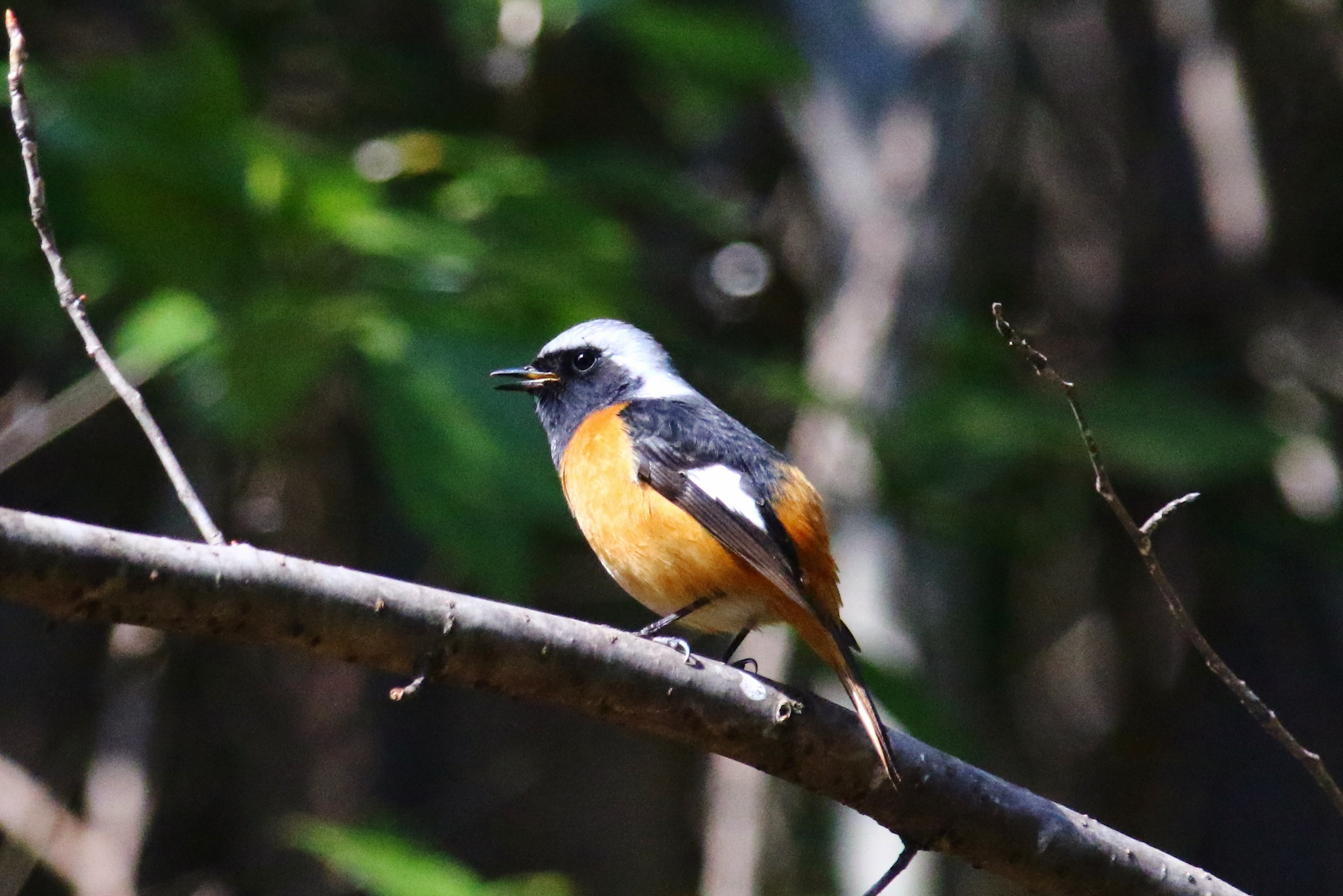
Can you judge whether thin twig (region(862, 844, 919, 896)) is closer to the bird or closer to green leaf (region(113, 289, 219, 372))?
the bird

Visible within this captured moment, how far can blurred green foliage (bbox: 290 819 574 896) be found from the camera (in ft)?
12.1

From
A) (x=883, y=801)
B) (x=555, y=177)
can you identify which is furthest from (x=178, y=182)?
(x=883, y=801)

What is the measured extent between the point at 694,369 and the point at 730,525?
1.80 metres

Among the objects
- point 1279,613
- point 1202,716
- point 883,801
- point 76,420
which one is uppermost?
point 883,801

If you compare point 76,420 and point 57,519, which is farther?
point 76,420

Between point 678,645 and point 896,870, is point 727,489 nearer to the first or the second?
point 678,645

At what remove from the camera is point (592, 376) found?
432 centimetres

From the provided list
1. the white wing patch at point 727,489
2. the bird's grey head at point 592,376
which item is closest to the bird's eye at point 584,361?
the bird's grey head at point 592,376

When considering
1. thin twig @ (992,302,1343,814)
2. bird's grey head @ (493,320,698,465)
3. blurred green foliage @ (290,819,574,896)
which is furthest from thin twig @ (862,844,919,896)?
bird's grey head @ (493,320,698,465)

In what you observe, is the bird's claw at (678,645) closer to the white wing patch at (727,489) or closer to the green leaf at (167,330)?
the white wing patch at (727,489)

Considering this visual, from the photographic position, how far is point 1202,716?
7781mm

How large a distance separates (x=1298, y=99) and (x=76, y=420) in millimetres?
6763

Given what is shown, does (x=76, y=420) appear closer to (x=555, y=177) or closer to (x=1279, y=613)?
(x=555, y=177)

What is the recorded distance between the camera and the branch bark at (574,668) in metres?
1.94
